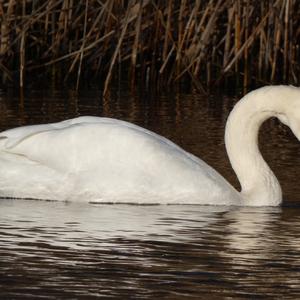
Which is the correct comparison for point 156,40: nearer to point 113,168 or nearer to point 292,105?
point 292,105

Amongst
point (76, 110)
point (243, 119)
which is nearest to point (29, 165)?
point (243, 119)

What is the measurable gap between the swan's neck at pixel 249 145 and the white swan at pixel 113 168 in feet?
0.04

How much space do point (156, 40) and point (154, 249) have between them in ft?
25.5

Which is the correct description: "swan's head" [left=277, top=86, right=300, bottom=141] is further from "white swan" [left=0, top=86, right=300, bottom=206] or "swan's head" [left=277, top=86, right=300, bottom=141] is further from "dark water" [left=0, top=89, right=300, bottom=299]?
"dark water" [left=0, top=89, right=300, bottom=299]

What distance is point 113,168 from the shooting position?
775 cm

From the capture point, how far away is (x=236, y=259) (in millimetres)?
5957

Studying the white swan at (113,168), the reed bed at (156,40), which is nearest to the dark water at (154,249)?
the white swan at (113,168)

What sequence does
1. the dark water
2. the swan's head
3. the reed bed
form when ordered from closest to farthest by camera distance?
the dark water < the swan's head < the reed bed

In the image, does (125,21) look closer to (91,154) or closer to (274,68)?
(274,68)

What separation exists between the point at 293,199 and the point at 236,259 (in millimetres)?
2079

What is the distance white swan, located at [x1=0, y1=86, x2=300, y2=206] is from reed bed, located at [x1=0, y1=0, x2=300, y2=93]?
4952 mm

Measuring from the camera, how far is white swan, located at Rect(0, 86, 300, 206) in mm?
7742

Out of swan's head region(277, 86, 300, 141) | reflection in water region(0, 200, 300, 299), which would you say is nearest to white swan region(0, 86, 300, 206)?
swan's head region(277, 86, 300, 141)

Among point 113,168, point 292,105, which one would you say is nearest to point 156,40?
point 292,105
